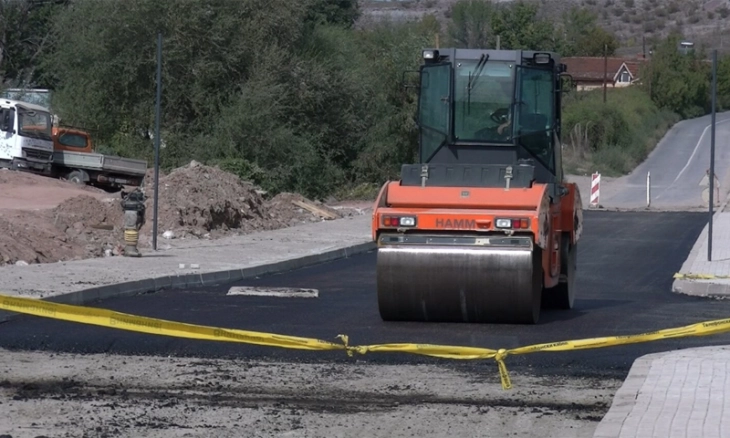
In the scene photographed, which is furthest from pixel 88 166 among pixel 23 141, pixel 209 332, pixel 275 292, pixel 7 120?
pixel 209 332

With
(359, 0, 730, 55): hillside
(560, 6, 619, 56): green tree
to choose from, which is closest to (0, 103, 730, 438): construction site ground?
(560, 6, 619, 56): green tree

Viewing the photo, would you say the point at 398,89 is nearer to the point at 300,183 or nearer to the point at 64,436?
the point at 300,183

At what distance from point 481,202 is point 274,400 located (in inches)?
171

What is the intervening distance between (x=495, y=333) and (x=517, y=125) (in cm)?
272

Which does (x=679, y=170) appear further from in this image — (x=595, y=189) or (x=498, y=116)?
(x=498, y=116)

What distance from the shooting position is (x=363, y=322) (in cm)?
1213

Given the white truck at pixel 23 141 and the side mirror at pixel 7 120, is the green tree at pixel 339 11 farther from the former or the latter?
the side mirror at pixel 7 120

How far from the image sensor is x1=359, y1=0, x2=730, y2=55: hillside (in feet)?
528

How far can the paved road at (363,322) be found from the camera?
32.7 ft

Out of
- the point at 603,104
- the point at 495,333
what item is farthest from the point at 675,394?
the point at 603,104

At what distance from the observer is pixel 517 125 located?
1283 cm

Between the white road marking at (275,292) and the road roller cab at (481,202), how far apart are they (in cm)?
280

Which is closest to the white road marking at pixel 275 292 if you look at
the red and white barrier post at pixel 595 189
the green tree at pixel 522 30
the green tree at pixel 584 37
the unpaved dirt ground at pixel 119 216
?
the unpaved dirt ground at pixel 119 216

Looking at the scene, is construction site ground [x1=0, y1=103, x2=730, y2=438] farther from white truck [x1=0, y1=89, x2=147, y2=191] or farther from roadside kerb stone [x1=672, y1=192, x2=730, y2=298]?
white truck [x1=0, y1=89, x2=147, y2=191]
